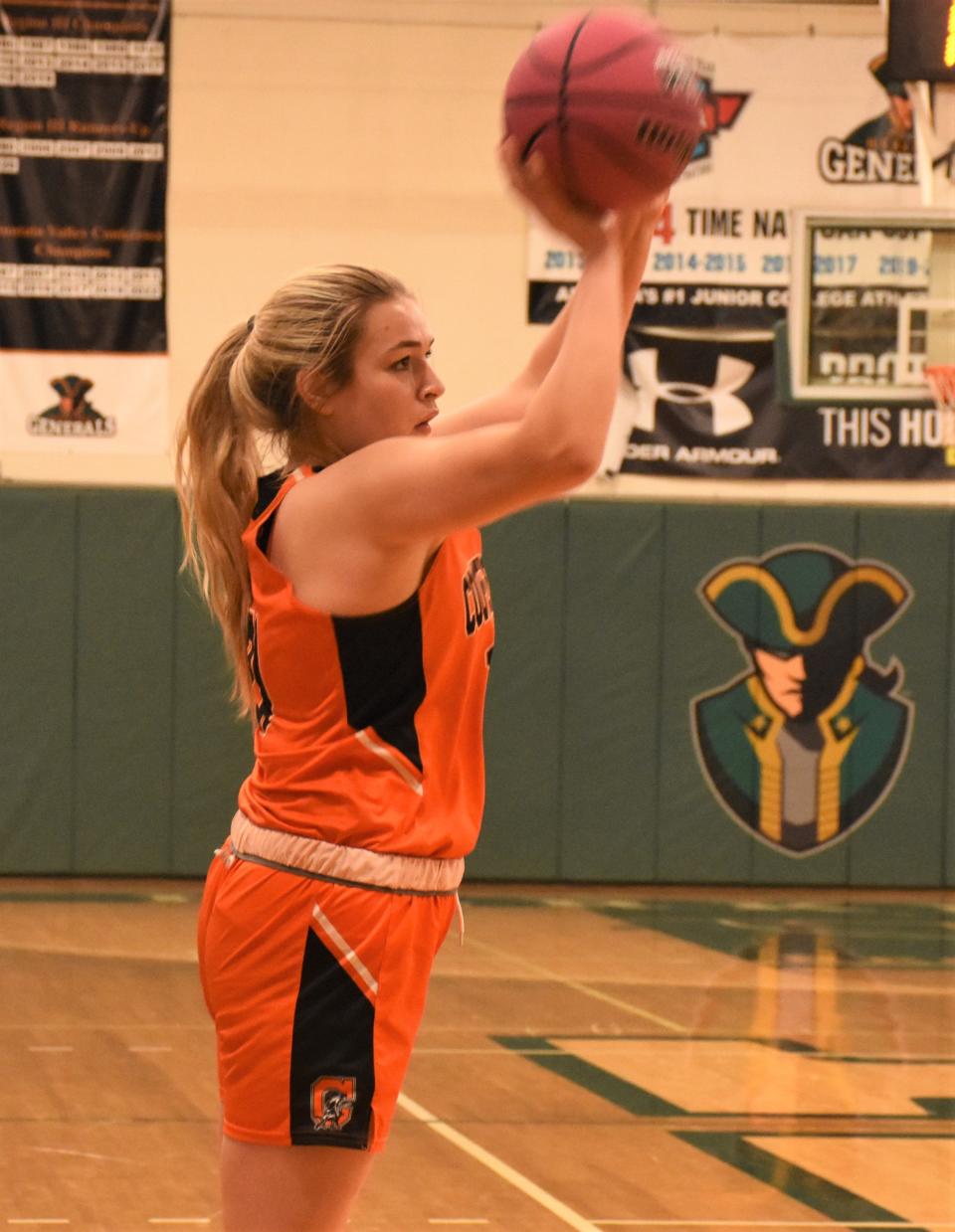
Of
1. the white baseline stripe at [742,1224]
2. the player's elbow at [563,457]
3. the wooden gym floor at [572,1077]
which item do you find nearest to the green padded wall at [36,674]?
the wooden gym floor at [572,1077]

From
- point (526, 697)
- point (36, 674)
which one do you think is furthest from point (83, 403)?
point (526, 697)

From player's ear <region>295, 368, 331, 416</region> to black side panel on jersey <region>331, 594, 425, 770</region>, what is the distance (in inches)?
10.2

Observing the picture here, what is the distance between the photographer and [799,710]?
10.4 m

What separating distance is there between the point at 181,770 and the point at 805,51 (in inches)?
197

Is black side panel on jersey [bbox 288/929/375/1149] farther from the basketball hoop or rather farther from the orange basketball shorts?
the basketball hoop

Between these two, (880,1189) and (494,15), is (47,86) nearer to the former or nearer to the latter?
(494,15)

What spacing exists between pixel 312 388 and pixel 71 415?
8.20 meters

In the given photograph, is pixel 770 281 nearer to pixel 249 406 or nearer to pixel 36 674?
pixel 36 674

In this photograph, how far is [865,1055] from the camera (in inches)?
242

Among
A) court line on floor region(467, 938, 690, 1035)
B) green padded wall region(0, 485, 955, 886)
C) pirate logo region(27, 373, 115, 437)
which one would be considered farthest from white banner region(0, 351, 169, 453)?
court line on floor region(467, 938, 690, 1035)

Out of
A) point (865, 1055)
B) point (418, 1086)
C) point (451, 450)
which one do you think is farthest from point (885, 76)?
point (451, 450)

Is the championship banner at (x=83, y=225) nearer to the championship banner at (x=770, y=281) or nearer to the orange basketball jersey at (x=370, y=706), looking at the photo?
the championship banner at (x=770, y=281)

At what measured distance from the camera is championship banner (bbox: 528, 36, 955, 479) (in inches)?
412

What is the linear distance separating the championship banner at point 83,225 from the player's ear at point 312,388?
8109 mm
